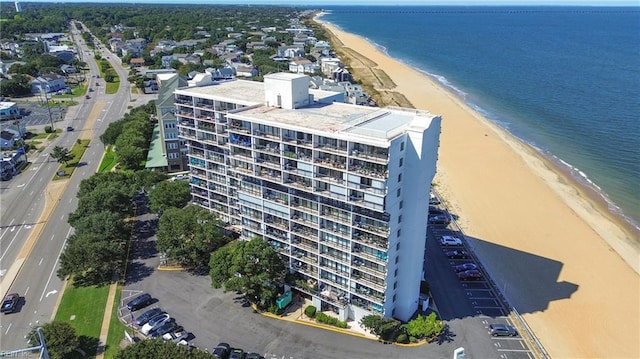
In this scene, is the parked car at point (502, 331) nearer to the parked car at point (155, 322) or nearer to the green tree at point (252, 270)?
the green tree at point (252, 270)

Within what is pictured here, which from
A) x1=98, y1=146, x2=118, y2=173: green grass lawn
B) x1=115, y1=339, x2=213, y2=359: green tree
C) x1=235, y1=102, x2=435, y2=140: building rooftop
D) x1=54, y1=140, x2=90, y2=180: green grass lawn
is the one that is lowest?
x1=54, y1=140, x2=90, y2=180: green grass lawn

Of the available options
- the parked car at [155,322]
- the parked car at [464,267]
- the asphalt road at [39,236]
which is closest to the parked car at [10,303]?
the asphalt road at [39,236]

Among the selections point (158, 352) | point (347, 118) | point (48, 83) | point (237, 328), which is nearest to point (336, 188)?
point (347, 118)

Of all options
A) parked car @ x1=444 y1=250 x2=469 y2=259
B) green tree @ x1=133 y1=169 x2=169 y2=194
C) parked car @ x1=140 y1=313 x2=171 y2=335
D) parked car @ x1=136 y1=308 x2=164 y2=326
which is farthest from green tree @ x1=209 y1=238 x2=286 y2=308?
Result: green tree @ x1=133 y1=169 x2=169 y2=194

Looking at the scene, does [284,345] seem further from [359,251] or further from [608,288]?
[608,288]

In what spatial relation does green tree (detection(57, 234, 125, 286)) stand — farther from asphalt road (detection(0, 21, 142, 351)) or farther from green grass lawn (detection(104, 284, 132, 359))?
green grass lawn (detection(104, 284, 132, 359))
